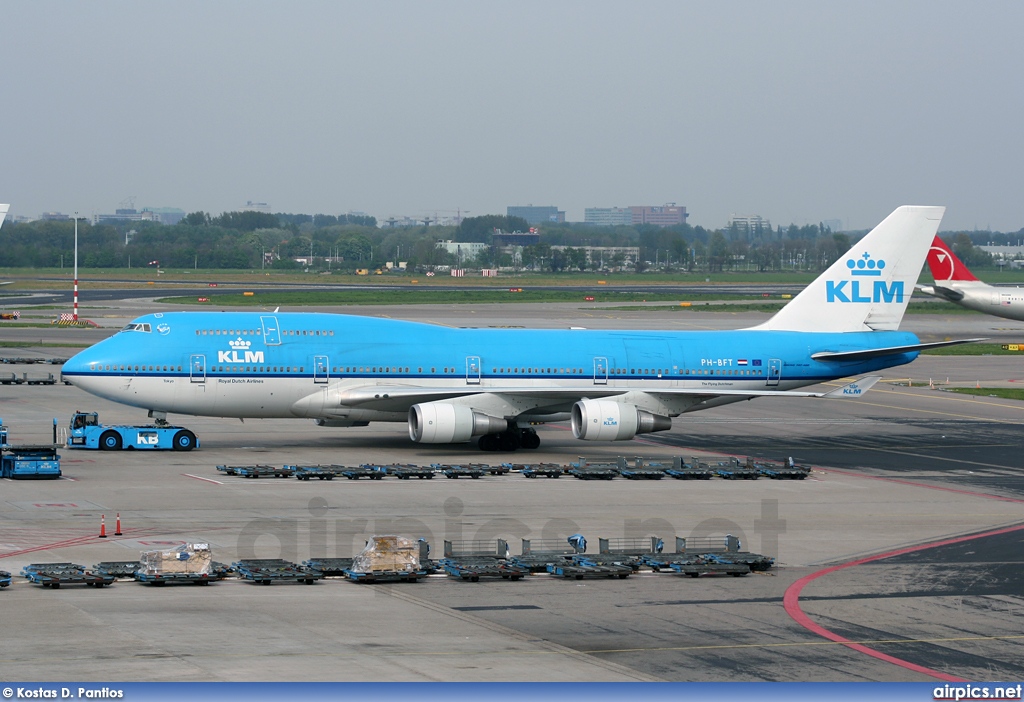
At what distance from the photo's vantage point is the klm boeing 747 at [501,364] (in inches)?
1774

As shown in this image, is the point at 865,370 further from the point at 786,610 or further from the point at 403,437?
the point at 786,610

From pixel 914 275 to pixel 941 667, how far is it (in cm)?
3428

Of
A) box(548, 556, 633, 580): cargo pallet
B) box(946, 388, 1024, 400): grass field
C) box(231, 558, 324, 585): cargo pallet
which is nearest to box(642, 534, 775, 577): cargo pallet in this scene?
box(548, 556, 633, 580): cargo pallet

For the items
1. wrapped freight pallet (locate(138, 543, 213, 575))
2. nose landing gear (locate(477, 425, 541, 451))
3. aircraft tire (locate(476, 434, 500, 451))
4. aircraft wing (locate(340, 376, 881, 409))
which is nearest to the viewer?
wrapped freight pallet (locate(138, 543, 213, 575))

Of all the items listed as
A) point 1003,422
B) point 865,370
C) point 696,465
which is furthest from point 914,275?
point 696,465

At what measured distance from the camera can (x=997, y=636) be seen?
914 inches

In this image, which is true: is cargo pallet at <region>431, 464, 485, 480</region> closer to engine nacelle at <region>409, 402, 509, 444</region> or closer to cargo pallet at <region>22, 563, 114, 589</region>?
engine nacelle at <region>409, 402, 509, 444</region>

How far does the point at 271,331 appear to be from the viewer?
46188 millimetres

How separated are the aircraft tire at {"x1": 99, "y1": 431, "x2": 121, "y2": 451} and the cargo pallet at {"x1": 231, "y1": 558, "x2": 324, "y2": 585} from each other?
1938 centimetres

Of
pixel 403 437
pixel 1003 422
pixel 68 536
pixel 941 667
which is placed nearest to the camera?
pixel 941 667

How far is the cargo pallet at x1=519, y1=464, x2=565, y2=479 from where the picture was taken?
41938 mm

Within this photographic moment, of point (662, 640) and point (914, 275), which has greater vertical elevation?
point (914, 275)

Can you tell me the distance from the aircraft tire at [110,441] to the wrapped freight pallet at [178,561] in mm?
19675

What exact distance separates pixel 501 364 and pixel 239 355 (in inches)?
365
